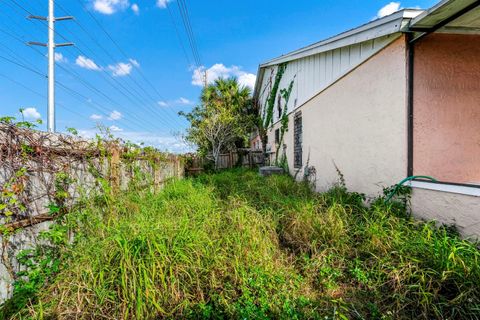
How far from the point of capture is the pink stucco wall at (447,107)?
3195 millimetres

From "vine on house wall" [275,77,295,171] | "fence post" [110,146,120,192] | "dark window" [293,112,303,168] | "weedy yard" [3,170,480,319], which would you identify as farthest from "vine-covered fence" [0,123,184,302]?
"vine on house wall" [275,77,295,171]

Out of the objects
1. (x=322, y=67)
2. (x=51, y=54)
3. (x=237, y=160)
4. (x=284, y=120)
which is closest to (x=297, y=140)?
(x=284, y=120)

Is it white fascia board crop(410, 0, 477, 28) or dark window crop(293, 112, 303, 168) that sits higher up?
white fascia board crop(410, 0, 477, 28)

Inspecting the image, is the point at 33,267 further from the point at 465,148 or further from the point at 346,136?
the point at 465,148

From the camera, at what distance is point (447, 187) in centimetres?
270

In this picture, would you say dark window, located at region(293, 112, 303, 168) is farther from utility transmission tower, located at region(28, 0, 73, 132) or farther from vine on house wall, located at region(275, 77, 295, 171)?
utility transmission tower, located at region(28, 0, 73, 132)

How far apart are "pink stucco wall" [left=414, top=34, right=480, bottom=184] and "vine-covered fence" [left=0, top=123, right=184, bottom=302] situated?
4.46 m

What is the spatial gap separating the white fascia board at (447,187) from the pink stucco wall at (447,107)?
0.23 m

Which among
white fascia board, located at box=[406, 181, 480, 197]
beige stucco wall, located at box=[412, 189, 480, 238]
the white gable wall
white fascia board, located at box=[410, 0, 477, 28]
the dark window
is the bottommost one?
beige stucco wall, located at box=[412, 189, 480, 238]

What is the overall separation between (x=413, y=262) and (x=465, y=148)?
7.80ft

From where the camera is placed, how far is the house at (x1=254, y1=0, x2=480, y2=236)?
280 centimetres

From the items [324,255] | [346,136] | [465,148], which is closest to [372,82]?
[346,136]

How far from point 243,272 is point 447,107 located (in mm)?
3695

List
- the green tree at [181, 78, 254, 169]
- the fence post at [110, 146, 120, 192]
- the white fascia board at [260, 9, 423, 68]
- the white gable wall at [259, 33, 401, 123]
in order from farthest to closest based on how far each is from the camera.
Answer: the green tree at [181, 78, 254, 169] → the white gable wall at [259, 33, 401, 123] → the fence post at [110, 146, 120, 192] → the white fascia board at [260, 9, 423, 68]
